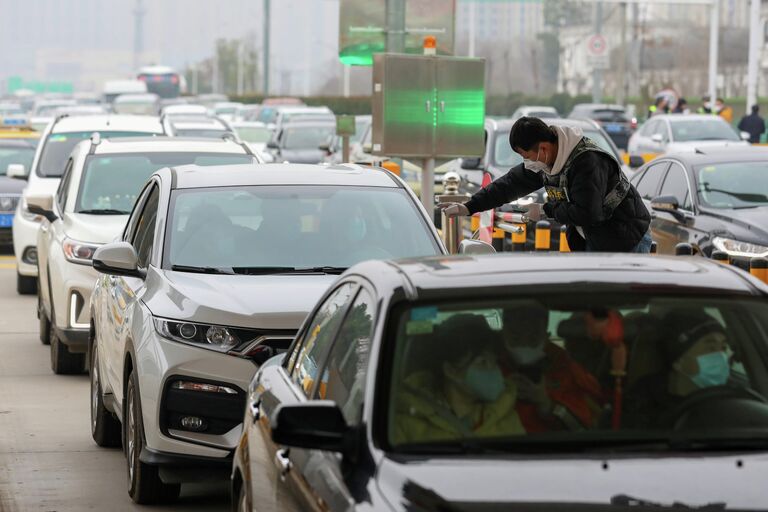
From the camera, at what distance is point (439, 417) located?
4.42 metres

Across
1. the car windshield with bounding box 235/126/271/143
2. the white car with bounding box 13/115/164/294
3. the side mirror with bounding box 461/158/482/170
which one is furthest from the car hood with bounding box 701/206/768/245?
the car windshield with bounding box 235/126/271/143

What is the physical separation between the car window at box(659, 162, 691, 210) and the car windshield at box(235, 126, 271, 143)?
26655mm

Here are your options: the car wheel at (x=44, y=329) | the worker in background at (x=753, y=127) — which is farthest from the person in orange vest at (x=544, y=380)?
the worker in background at (x=753, y=127)

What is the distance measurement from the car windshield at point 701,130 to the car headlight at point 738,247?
21.5 meters

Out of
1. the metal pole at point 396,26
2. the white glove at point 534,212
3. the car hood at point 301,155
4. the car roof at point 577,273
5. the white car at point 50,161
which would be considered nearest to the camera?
the car roof at point 577,273

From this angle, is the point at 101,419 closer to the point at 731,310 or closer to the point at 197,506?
the point at 197,506

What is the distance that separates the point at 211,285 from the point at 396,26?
1014 cm

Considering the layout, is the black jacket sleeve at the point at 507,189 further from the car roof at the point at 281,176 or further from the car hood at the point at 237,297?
the car hood at the point at 237,297

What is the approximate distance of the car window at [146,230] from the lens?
8.86 m

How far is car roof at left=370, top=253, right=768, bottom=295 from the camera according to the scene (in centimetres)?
467

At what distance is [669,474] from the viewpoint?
4.07 m

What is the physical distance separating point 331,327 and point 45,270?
843 cm

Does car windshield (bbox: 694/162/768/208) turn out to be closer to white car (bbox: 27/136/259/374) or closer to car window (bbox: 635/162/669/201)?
car window (bbox: 635/162/669/201)

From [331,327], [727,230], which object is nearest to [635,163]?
[727,230]
